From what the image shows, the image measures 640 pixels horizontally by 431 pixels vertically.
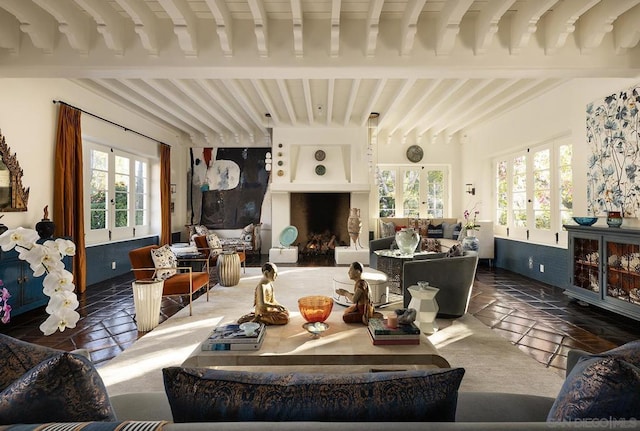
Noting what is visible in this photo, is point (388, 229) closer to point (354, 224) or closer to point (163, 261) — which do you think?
point (354, 224)

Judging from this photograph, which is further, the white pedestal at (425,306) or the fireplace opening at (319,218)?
the fireplace opening at (319,218)

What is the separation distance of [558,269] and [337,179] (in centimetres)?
441

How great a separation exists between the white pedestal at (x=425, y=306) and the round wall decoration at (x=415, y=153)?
5620 mm

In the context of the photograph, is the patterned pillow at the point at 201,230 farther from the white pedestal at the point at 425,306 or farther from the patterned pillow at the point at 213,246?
the white pedestal at the point at 425,306

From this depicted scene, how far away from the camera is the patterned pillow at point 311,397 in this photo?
2.44ft

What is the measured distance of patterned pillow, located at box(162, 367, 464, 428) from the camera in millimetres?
745

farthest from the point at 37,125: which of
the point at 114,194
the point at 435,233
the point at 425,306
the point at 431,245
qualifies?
the point at 435,233

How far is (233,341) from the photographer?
5.83 ft

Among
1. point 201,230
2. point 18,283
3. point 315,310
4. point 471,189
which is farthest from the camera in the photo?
point 471,189

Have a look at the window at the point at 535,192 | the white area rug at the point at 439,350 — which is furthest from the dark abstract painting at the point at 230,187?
the window at the point at 535,192

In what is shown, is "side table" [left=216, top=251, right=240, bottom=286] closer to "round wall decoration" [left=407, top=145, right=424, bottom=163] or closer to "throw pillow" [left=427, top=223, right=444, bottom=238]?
"throw pillow" [left=427, top=223, right=444, bottom=238]

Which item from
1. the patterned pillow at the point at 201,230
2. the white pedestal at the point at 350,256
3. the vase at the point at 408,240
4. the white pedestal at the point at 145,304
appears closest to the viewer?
the white pedestal at the point at 145,304

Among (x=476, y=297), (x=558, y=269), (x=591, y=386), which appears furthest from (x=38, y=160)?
(x=558, y=269)

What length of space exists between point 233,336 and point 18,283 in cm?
322
